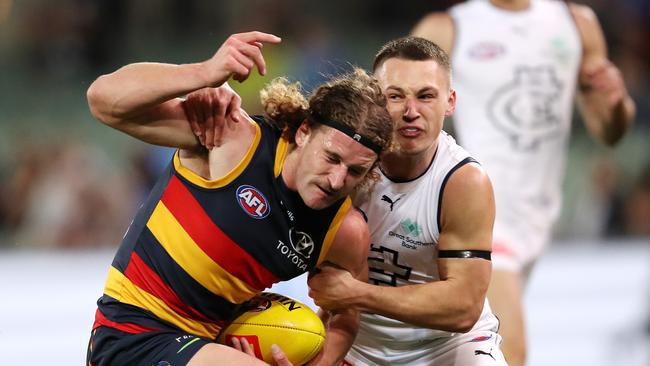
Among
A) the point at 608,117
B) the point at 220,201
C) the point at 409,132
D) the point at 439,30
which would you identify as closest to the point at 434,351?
the point at 409,132

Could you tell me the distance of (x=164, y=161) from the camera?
9.05 metres

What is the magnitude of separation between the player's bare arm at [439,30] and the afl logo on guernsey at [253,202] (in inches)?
85.8

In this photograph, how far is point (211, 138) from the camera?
3.81 meters

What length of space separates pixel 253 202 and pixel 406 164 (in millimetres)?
677

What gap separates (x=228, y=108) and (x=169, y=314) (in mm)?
727

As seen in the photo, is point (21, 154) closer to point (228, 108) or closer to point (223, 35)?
point (223, 35)

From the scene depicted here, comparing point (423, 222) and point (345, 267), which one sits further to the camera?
point (423, 222)

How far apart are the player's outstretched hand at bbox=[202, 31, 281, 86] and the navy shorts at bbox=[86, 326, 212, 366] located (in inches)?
33.9

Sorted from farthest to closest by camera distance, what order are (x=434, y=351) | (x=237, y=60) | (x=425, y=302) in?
(x=434, y=351) → (x=425, y=302) → (x=237, y=60)

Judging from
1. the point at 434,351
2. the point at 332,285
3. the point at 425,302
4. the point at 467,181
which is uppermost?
the point at 467,181

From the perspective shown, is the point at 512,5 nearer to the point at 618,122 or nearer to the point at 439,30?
the point at 439,30

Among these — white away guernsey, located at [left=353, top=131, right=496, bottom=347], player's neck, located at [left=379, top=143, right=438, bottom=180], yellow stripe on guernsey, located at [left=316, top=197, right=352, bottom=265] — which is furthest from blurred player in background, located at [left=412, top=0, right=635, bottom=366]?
yellow stripe on guernsey, located at [left=316, top=197, right=352, bottom=265]

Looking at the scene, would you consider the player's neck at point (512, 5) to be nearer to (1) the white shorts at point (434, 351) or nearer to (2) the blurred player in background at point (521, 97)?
(2) the blurred player in background at point (521, 97)

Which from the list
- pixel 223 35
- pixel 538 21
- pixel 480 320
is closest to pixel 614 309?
pixel 538 21
